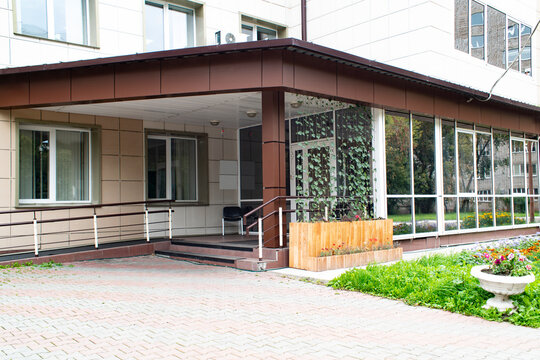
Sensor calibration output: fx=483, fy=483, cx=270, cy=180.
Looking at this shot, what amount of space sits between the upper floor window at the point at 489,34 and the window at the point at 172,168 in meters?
7.80

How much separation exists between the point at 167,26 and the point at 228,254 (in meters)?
6.65

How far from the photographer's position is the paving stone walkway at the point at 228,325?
4.24 meters

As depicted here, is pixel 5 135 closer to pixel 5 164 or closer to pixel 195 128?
pixel 5 164

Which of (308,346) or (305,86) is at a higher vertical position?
(305,86)

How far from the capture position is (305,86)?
343 inches

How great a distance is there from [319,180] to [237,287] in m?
3.15

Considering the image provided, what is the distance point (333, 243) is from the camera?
28.6 feet

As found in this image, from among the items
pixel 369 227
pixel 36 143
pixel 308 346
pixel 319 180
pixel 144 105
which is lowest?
pixel 308 346

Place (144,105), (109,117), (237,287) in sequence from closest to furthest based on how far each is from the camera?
1. (237,287)
2. (144,105)
3. (109,117)

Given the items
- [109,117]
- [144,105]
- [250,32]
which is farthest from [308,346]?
[250,32]

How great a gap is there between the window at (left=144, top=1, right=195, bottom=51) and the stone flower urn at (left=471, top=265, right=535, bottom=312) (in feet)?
32.0

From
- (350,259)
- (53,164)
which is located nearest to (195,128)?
(53,164)

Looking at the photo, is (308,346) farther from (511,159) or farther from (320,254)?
(511,159)

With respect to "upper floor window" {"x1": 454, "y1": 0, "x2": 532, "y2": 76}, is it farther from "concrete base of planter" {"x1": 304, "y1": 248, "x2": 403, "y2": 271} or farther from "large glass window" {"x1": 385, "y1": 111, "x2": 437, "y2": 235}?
"concrete base of planter" {"x1": 304, "y1": 248, "x2": 403, "y2": 271}
